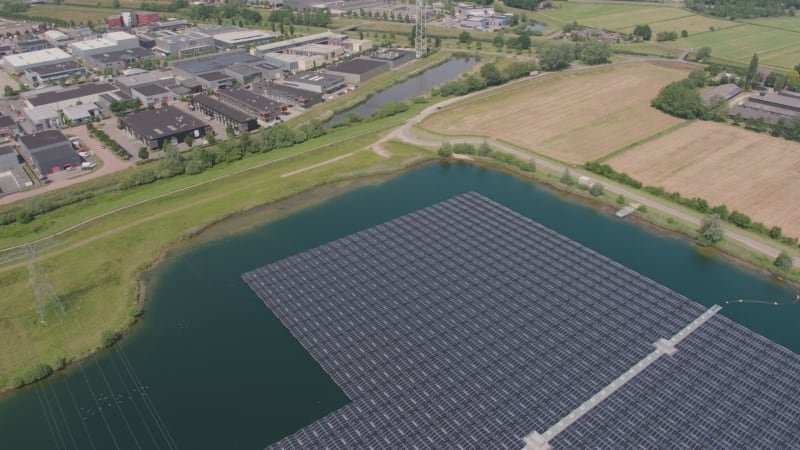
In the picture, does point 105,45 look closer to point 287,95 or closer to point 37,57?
point 37,57

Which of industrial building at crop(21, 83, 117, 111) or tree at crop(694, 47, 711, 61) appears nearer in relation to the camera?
industrial building at crop(21, 83, 117, 111)

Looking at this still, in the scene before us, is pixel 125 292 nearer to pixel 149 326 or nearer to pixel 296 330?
pixel 149 326

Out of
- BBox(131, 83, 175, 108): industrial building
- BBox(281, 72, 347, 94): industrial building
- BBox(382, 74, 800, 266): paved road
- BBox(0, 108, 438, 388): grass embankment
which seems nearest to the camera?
BBox(0, 108, 438, 388): grass embankment

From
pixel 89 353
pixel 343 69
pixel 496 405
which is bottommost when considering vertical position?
pixel 89 353

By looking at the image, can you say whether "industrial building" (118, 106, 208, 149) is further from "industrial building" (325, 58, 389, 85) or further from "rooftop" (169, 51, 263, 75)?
"industrial building" (325, 58, 389, 85)

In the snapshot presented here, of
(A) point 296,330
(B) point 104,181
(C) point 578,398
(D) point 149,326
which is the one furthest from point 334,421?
(B) point 104,181

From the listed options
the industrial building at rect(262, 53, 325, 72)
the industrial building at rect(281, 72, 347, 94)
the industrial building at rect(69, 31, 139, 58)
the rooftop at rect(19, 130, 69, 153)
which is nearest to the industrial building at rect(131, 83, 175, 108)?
the rooftop at rect(19, 130, 69, 153)
